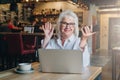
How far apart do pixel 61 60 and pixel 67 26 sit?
551mm

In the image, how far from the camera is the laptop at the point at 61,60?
5.72ft

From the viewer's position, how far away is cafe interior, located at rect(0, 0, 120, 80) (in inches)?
207

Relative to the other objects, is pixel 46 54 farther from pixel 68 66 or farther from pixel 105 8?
pixel 105 8

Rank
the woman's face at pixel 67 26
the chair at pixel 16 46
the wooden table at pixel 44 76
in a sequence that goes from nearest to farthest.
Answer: the wooden table at pixel 44 76 → the woman's face at pixel 67 26 → the chair at pixel 16 46

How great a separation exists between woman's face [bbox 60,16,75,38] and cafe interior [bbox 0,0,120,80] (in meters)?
0.41

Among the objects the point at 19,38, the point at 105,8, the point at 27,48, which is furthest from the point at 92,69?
the point at 105,8

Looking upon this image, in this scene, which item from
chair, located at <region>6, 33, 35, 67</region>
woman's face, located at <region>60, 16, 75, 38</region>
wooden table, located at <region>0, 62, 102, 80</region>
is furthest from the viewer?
chair, located at <region>6, 33, 35, 67</region>

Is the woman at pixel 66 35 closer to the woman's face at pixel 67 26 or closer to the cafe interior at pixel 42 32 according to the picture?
the woman's face at pixel 67 26

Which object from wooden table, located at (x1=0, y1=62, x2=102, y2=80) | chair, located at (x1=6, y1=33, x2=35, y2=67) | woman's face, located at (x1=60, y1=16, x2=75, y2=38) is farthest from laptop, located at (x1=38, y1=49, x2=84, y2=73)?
chair, located at (x1=6, y1=33, x2=35, y2=67)

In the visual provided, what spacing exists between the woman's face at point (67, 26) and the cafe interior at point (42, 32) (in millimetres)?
414

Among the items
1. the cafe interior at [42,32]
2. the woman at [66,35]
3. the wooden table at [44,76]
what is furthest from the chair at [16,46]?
the wooden table at [44,76]

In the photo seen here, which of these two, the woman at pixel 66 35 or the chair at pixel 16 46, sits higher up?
the woman at pixel 66 35

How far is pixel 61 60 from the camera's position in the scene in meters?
1.78

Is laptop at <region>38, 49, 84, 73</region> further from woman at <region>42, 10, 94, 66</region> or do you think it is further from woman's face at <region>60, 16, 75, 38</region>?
woman's face at <region>60, 16, 75, 38</region>
